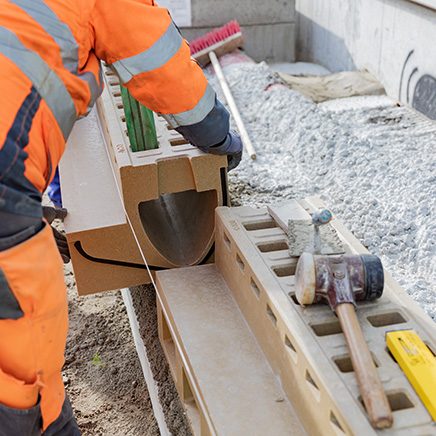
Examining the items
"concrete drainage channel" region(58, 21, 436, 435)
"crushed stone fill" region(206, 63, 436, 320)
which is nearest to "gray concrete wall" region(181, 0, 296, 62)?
"crushed stone fill" region(206, 63, 436, 320)

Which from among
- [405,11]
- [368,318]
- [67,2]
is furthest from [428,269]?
[405,11]

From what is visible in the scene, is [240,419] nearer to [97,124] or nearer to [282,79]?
[97,124]

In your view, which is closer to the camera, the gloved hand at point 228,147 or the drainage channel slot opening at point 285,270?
the drainage channel slot opening at point 285,270

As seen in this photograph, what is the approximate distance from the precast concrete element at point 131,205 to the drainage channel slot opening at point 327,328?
1047 millimetres

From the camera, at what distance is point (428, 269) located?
9.52 ft

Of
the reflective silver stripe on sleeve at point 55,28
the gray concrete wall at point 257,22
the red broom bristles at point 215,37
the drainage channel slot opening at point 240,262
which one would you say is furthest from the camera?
the gray concrete wall at point 257,22

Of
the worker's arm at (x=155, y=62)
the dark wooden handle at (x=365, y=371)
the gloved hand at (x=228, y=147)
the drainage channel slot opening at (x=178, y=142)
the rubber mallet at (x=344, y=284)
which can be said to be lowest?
the dark wooden handle at (x=365, y=371)

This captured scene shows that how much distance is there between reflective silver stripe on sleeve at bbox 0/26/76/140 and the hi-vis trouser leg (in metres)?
0.32

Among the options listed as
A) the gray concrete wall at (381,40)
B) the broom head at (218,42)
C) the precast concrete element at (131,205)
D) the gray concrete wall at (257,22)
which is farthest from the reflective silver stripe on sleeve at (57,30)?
the gray concrete wall at (257,22)

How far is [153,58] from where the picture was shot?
189cm

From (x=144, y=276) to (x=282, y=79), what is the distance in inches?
162

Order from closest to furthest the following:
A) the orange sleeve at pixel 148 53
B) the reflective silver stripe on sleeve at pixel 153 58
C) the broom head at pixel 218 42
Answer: the orange sleeve at pixel 148 53 < the reflective silver stripe on sleeve at pixel 153 58 < the broom head at pixel 218 42

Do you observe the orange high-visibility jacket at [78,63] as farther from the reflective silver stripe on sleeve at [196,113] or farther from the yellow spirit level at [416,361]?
the yellow spirit level at [416,361]

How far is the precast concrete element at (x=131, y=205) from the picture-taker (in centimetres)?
255
